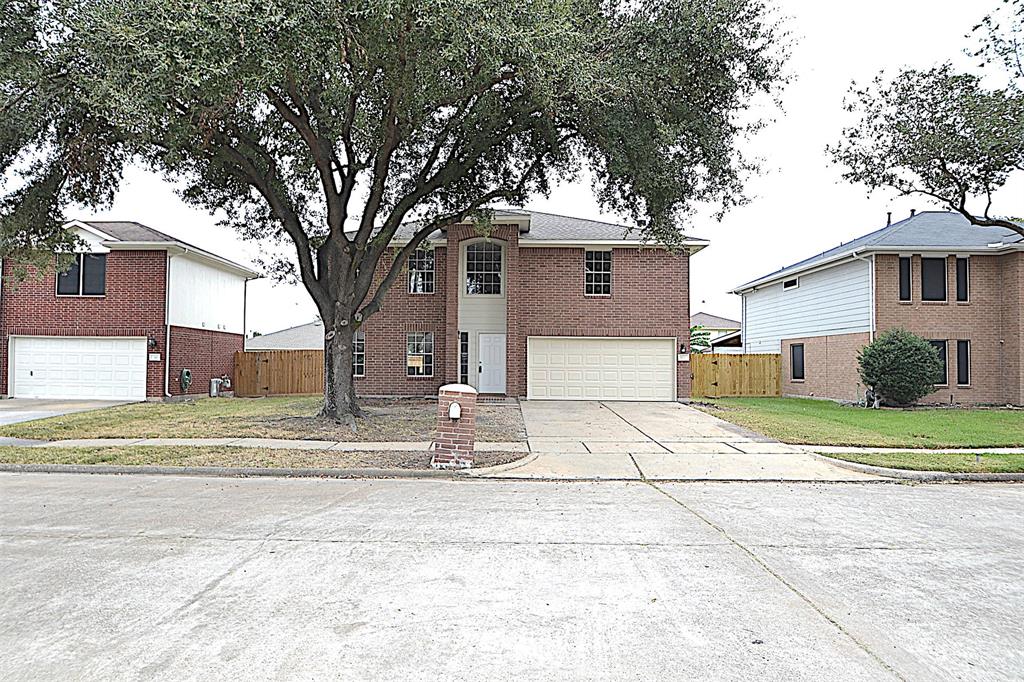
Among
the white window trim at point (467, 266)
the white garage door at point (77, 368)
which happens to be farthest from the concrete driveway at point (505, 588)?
the white garage door at point (77, 368)

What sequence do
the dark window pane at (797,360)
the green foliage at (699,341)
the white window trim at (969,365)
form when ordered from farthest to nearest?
the green foliage at (699,341) → the dark window pane at (797,360) → the white window trim at (969,365)

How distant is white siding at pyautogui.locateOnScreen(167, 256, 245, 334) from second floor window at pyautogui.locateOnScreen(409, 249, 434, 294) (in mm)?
7630

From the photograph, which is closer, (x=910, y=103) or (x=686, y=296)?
(x=910, y=103)

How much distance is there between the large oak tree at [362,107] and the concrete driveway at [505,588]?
569 centimetres

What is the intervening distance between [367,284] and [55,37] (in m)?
7.08

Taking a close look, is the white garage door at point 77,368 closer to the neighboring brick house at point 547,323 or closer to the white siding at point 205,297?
the white siding at point 205,297

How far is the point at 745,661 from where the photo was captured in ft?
13.8

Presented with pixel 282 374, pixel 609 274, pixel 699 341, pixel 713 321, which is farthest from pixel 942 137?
Result: pixel 713 321

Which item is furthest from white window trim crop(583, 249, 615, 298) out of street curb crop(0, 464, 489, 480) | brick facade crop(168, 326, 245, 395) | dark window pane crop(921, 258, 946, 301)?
street curb crop(0, 464, 489, 480)

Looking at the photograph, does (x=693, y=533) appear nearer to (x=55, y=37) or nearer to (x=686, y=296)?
(x=55, y=37)

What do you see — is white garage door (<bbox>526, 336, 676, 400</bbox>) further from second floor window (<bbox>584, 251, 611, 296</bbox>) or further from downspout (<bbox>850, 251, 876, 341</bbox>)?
downspout (<bbox>850, 251, 876, 341</bbox>)

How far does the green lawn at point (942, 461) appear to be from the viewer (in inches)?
461

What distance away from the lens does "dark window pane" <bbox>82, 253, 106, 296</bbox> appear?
999 inches

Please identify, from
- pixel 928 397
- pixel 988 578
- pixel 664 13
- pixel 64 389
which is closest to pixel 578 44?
pixel 664 13
